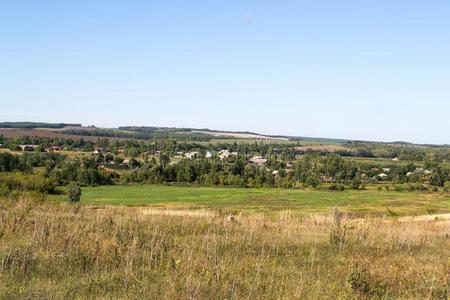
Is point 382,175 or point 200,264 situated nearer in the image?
point 200,264

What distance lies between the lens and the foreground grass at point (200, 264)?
614 centimetres

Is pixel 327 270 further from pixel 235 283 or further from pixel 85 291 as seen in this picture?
pixel 85 291

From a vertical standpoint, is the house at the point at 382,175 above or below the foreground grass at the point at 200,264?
below

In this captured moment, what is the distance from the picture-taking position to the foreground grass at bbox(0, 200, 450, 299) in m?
6.14

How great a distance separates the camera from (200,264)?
743 centimetres

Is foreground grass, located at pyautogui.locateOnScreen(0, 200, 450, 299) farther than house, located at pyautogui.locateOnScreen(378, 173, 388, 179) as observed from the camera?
No

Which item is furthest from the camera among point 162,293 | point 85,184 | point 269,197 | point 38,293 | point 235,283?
point 85,184

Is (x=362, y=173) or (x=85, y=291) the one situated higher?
(x=85, y=291)

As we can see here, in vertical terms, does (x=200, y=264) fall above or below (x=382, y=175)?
above

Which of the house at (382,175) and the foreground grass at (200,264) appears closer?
the foreground grass at (200,264)

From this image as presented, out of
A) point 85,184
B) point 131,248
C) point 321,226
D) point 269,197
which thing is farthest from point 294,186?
point 131,248

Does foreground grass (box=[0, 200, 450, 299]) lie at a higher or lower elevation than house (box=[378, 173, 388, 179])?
higher

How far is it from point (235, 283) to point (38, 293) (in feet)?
8.28

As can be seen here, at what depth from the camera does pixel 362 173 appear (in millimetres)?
141000
